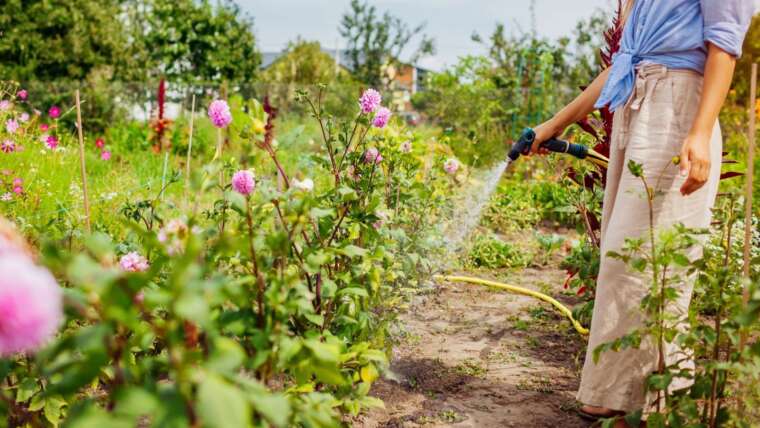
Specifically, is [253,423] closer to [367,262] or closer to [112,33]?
[367,262]

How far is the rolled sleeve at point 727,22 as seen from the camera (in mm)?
1812

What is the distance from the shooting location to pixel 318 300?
1.77 m

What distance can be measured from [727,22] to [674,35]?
13 centimetres

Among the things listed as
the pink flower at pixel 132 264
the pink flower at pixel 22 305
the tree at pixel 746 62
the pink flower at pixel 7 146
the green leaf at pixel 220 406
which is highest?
the tree at pixel 746 62

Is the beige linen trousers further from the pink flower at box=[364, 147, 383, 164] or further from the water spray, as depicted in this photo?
the pink flower at box=[364, 147, 383, 164]

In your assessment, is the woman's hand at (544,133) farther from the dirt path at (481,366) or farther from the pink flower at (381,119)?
the dirt path at (481,366)

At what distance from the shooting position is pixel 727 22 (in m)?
1.82

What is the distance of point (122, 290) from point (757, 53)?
47.5 feet

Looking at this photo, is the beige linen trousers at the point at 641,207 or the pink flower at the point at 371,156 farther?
the pink flower at the point at 371,156

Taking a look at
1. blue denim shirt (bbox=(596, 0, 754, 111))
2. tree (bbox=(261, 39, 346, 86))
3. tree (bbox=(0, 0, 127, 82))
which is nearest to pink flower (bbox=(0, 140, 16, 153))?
blue denim shirt (bbox=(596, 0, 754, 111))

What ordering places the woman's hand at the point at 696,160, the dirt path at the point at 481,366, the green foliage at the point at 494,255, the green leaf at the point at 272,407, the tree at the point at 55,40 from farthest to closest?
the tree at the point at 55,40 → the green foliage at the point at 494,255 → the dirt path at the point at 481,366 → the woman's hand at the point at 696,160 → the green leaf at the point at 272,407

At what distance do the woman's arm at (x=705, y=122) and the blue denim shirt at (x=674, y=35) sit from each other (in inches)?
1.4

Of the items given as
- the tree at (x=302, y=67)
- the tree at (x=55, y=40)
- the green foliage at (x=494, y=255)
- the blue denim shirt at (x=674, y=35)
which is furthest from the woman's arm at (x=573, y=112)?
the tree at (x=302, y=67)

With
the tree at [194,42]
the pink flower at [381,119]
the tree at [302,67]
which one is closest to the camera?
the pink flower at [381,119]
